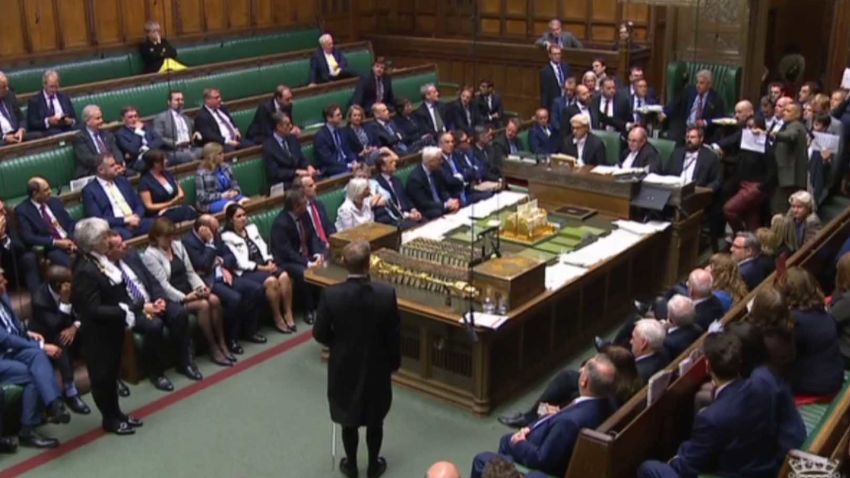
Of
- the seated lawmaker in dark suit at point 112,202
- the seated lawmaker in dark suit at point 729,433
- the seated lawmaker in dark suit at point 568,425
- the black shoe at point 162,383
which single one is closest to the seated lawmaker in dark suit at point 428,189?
the seated lawmaker in dark suit at point 112,202

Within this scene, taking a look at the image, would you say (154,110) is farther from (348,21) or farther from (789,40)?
(789,40)

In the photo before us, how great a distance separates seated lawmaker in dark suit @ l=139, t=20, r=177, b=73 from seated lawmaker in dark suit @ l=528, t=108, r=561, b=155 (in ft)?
13.5

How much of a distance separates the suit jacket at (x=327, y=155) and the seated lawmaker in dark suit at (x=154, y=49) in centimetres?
267

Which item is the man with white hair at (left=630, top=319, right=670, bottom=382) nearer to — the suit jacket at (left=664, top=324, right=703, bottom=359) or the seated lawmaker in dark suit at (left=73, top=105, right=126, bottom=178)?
the suit jacket at (left=664, top=324, right=703, bottom=359)

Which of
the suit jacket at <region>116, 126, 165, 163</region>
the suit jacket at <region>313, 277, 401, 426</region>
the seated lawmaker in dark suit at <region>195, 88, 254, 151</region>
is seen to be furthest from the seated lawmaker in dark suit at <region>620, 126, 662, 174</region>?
the suit jacket at <region>313, 277, 401, 426</region>

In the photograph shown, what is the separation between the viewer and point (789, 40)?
46.5ft

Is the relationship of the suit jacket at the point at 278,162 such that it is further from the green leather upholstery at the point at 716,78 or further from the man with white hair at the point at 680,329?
the green leather upholstery at the point at 716,78

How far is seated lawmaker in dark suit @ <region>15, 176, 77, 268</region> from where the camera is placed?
21.6ft

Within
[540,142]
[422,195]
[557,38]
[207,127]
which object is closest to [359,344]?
[422,195]

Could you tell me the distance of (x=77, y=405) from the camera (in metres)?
5.88

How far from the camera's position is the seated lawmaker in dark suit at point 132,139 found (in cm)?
845

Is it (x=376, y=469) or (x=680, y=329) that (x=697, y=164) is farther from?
(x=376, y=469)

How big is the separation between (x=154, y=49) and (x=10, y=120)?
8.75ft

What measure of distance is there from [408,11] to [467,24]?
102 centimetres
